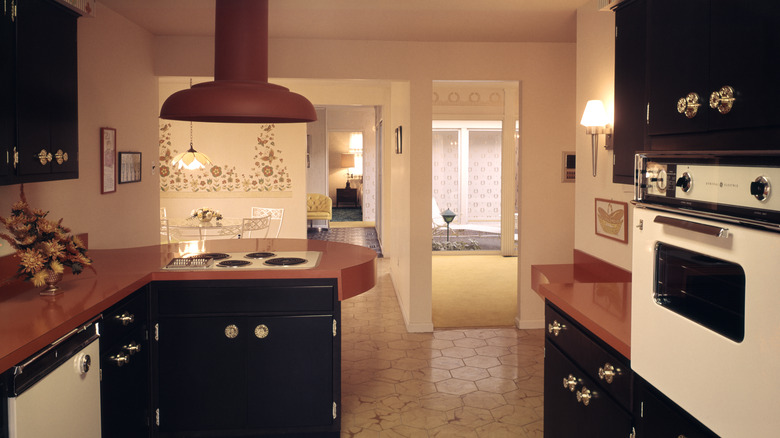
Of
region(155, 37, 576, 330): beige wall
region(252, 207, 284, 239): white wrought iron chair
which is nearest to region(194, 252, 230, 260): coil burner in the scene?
region(155, 37, 576, 330): beige wall

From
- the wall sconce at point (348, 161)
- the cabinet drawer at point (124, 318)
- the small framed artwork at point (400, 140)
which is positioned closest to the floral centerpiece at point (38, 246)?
the cabinet drawer at point (124, 318)

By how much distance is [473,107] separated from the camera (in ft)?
31.7

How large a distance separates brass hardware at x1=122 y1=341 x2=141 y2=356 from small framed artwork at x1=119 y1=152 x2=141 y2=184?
196 cm

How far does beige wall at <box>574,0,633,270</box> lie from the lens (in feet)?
12.0

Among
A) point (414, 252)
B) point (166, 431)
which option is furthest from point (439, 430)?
point (414, 252)

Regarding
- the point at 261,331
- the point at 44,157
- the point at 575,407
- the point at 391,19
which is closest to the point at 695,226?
the point at 575,407

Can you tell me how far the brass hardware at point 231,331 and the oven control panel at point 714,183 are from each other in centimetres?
218

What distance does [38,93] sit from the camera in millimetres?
2693

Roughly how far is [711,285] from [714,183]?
0.74 feet

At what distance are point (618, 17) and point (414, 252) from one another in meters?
3.02

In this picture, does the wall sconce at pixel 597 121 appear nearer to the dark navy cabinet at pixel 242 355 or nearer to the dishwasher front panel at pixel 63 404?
the dark navy cabinet at pixel 242 355

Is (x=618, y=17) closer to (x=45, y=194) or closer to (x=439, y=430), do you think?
(x=439, y=430)

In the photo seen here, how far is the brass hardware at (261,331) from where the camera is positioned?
3.13 m

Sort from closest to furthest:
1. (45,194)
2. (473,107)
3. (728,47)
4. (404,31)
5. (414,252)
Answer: (728,47), (45,194), (404,31), (414,252), (473,107)
